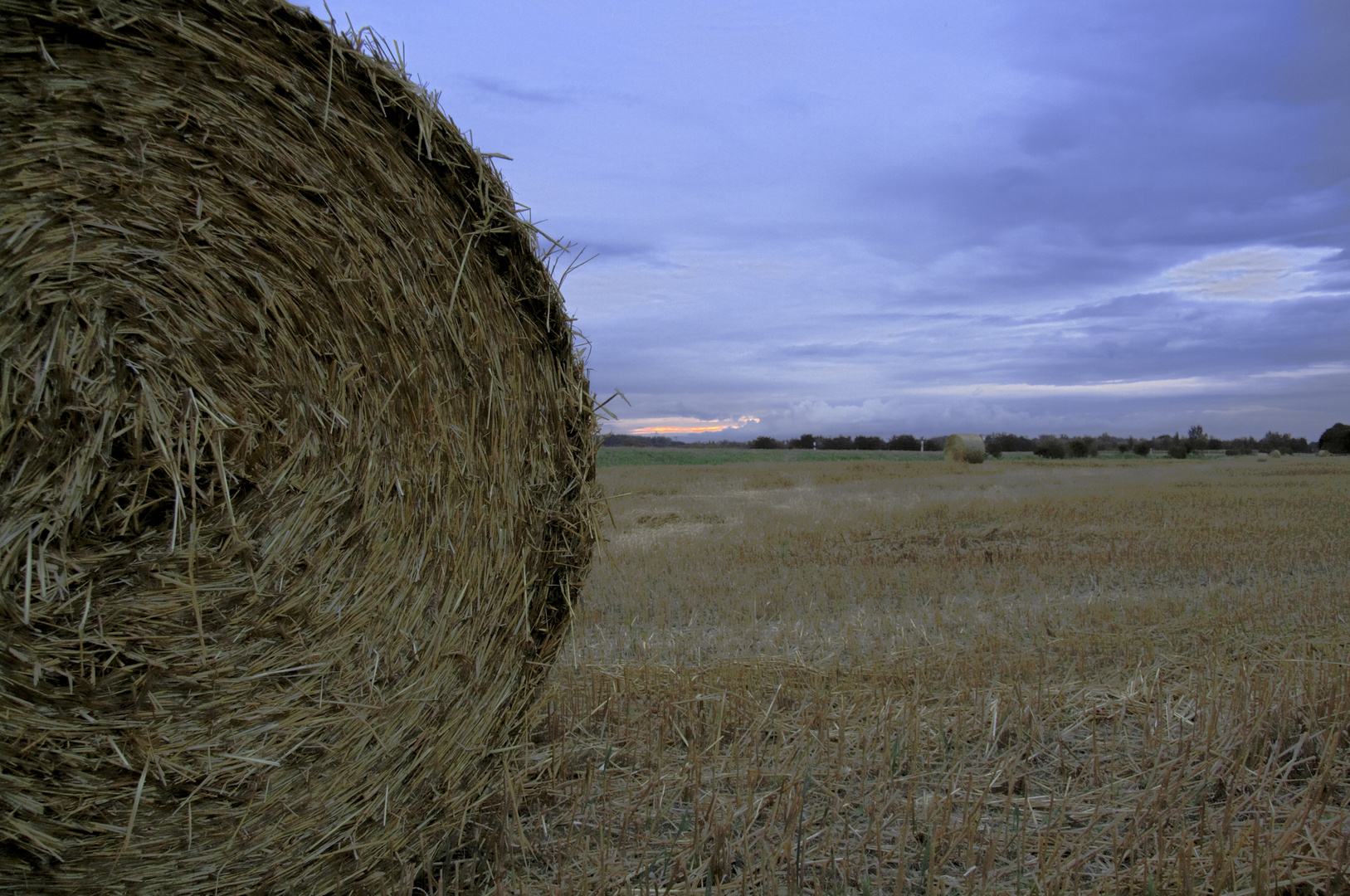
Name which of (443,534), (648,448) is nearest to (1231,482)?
(443,534)

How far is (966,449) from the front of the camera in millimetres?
29062

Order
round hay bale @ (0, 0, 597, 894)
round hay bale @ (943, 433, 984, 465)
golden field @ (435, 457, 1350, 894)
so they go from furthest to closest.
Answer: round hay bale @ (943, 433, 984, 465) < golden field @ (435, 457, 1350, 894) < round hay bale @ (0, 0, 597, 894)

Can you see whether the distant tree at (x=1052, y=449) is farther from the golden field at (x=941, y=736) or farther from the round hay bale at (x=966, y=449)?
the golden field at (x=941, y=736)

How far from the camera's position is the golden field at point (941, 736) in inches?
93.0

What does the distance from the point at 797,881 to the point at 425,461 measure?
184cm

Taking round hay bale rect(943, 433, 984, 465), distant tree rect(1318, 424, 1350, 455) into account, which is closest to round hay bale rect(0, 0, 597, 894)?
round hay bale rect(943, 433, 984, 465)

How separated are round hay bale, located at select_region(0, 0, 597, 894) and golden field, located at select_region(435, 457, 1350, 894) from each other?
546 millimetres

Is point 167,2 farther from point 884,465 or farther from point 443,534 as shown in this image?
point 884,465

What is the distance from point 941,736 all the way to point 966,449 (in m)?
27.9

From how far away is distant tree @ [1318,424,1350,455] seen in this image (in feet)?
115

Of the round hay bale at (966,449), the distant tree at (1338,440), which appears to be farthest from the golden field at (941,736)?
the distant tree at (1338,440)

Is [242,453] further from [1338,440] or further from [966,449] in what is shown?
[1338,440]

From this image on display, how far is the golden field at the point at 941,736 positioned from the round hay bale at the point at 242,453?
A: 21.5 inches

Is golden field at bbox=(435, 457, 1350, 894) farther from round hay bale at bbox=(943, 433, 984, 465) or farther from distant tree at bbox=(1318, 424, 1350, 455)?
distant tree at bbox=(1318, 424, 1350, 455)
